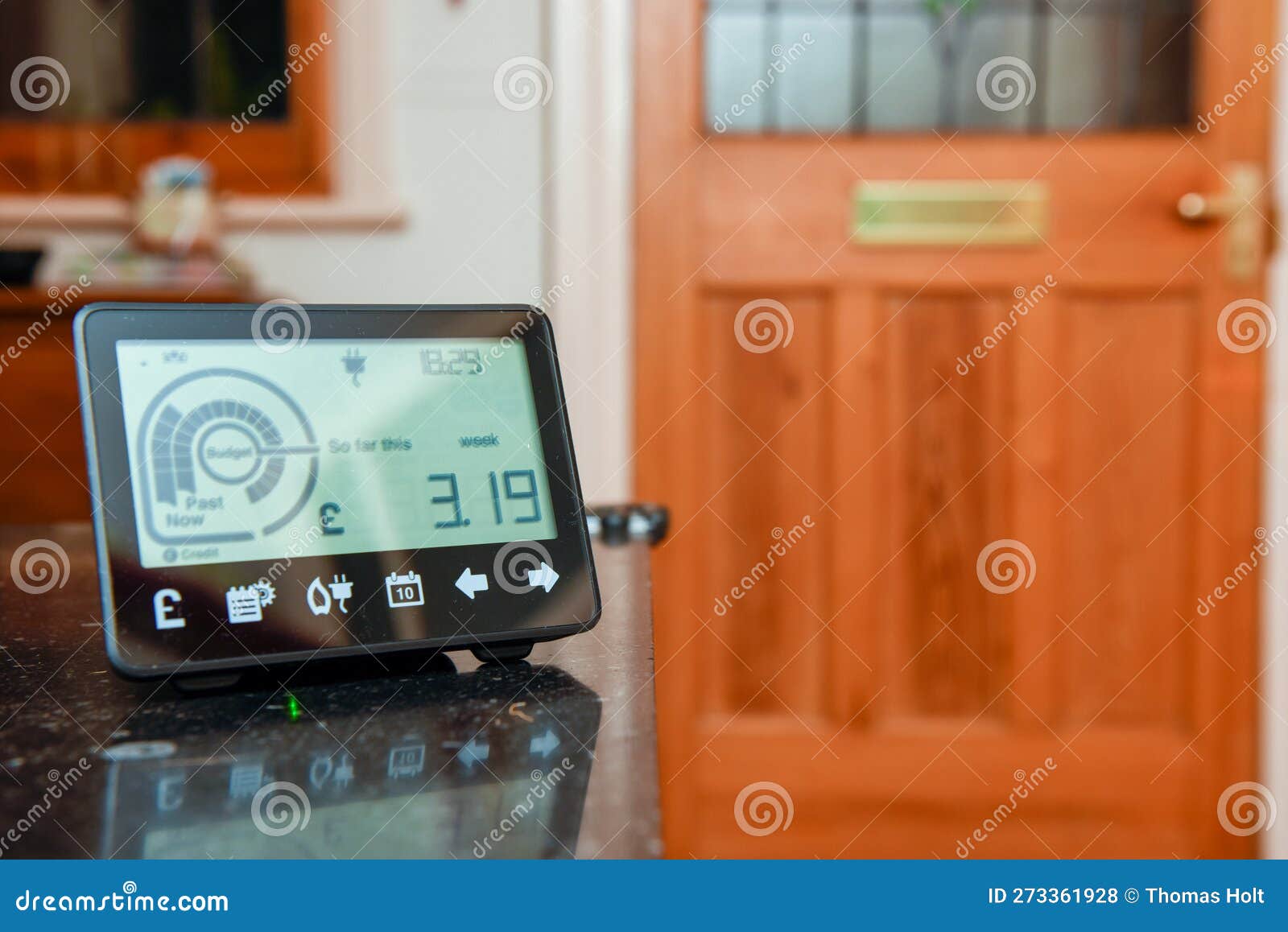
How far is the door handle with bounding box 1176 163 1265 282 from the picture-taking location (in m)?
1.79

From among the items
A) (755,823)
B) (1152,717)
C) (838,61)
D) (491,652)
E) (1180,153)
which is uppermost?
(838,61)

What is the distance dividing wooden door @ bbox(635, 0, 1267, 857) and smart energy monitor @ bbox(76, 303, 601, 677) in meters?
1.32

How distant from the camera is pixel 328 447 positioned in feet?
1.71

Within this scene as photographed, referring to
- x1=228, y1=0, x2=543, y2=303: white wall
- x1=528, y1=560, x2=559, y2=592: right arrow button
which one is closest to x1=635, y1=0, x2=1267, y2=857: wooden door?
x1=228, y1=0, x2=543, y2=303: white wall

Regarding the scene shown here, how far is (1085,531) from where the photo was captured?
1.84 metres

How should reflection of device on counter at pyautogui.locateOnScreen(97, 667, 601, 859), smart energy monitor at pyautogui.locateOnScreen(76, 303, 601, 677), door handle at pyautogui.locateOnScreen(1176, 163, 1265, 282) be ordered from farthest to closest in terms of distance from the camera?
door handle at pyautogui.locateOnScreen(1176, 163, 1265, 282) < smart energy monitor at pyautogui.locateOnScreen(76, 303, 601, 677) < reflection of device on counter at pyautogui.locateOnScreen(97, 667, 601, 859)

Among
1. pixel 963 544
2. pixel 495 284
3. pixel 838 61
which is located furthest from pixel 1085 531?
pixel 495 284

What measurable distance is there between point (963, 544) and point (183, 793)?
1656 mm

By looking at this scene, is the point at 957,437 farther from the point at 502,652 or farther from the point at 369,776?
the point at 369,776

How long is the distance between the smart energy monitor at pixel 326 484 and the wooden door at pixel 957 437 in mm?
1319

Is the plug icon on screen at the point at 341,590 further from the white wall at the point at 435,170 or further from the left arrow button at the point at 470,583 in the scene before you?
the white wall at the point at 435,170

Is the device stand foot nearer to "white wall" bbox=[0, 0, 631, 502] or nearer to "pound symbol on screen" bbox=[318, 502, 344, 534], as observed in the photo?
"pound symbol on screen" bbox=[318, 502, 344, 534]

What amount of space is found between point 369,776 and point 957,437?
1610mm

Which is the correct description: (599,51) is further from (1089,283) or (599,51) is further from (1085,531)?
(1085,531)
